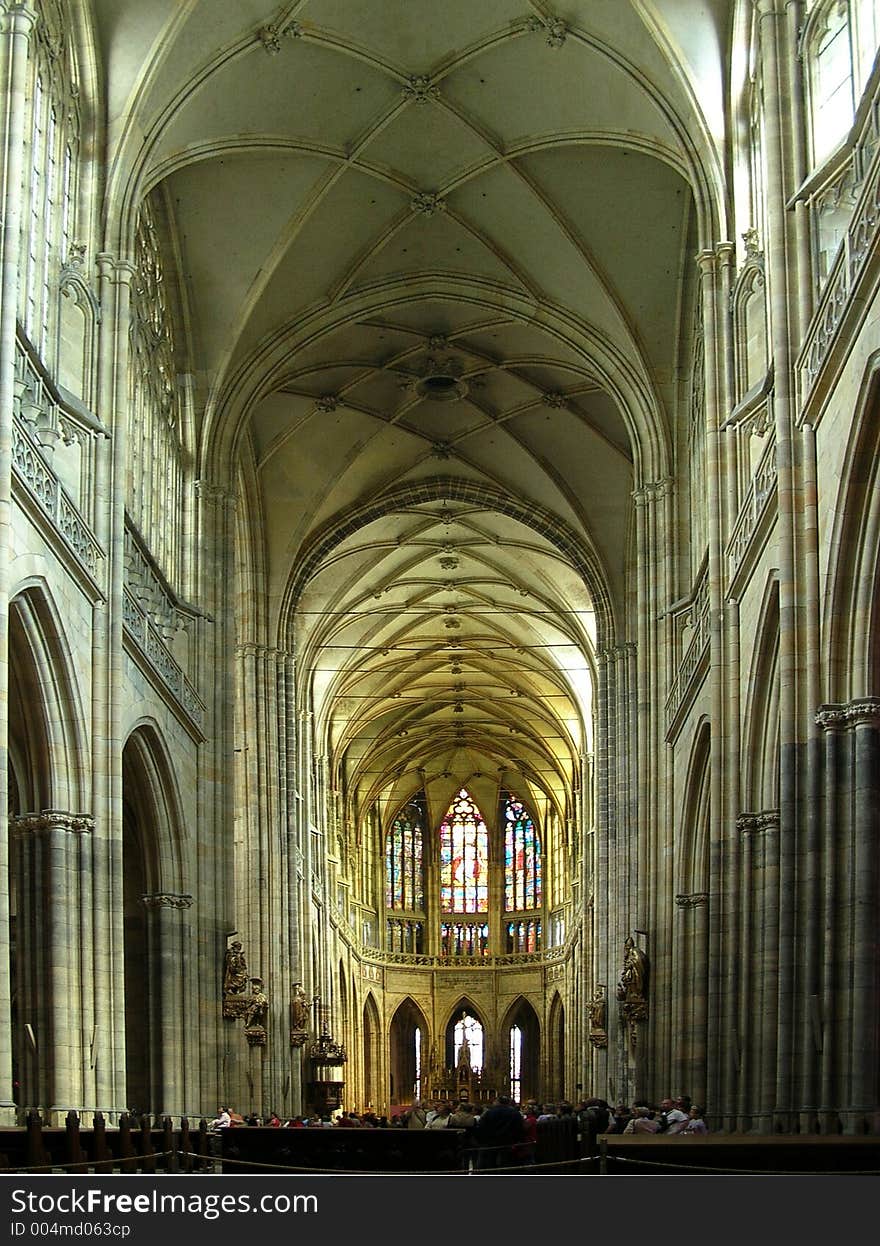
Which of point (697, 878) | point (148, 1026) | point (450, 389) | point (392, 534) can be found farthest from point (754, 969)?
point (392, 534)

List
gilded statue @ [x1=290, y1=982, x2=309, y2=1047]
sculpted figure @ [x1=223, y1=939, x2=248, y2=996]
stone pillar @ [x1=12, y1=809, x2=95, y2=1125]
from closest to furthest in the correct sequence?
stone pillar @ [x1=12, y1=809, x2=95, y2=1125], sculpted figure @ [x1=223, y1=939, x2=248, y2=996], gilded statue @ [x1=290, y1=982, x2=309, y2=1047]

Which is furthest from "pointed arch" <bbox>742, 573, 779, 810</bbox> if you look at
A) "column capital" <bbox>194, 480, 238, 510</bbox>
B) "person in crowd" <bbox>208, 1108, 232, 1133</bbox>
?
"column capital" <bbox>194, 480, 238, 510</bbox>

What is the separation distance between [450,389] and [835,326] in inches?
830

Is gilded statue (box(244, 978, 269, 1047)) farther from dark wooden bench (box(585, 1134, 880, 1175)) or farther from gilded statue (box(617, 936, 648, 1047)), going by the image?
dark wooden bench (box(585, 1134, 880, 1175))

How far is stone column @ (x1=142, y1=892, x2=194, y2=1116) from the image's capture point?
91.9 feet

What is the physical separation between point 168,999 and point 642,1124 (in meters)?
9.61

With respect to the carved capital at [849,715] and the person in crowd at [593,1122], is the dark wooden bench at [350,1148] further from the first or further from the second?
the carved capital at [849,715]

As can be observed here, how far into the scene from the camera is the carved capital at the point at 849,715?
1755 centimetres

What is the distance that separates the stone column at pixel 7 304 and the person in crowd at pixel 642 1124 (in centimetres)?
753

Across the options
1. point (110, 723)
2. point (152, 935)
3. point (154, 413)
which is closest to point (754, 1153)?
point (110, 723)

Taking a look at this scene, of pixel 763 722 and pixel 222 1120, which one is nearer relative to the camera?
pixel 763 722

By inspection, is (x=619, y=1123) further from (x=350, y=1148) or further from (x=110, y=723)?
(x=110, y=723)

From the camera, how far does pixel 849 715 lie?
17.7 m

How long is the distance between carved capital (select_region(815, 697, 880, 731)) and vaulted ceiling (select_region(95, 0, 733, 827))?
11.0 meters
